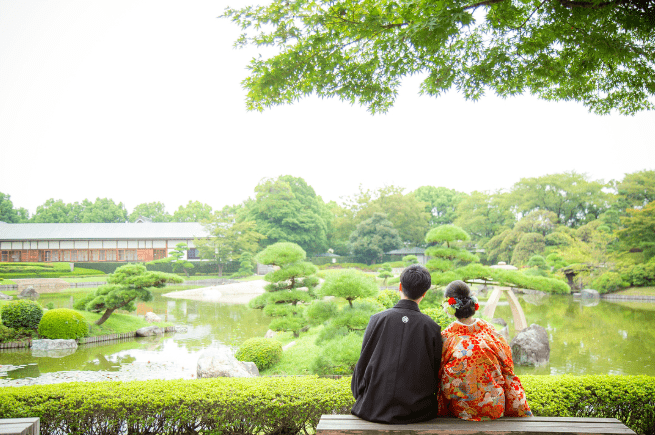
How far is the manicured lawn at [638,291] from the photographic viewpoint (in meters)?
16.5

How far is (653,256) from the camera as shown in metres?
17.0

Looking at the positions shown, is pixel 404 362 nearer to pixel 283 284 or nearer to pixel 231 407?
pixel 231 407

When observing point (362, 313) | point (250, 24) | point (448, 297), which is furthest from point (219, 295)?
point (448, 297)

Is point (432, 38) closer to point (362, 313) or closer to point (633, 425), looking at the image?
point (633, 425)

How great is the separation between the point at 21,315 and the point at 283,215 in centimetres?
2206

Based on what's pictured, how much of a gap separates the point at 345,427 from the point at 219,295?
724 inches

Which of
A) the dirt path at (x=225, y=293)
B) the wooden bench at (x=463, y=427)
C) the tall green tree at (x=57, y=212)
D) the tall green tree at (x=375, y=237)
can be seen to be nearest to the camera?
the wooden bench at (x=463, y=427)

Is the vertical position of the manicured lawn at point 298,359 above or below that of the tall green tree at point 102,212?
below

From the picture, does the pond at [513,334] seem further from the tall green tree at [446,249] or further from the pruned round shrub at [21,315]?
the tall green tree at [446,249]

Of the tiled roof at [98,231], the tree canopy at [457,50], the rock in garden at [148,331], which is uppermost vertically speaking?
the tree canopy at [457,50]

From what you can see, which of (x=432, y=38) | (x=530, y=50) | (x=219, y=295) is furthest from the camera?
(x=219, y=295)

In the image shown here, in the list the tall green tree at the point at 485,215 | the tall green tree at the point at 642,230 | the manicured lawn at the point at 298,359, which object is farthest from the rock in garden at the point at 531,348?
the tall green tree at the point at 485,215

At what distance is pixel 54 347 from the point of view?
849 cm

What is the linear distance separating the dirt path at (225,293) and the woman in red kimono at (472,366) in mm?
16109
